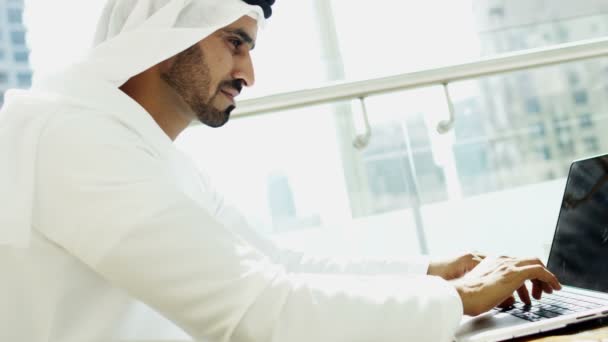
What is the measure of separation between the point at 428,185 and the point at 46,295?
3.79 ft

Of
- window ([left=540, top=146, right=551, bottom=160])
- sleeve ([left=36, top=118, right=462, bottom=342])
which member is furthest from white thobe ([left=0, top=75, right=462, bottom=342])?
window ([left=540, top=146, right=551, bottom=160])

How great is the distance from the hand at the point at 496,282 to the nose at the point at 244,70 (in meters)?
0.71

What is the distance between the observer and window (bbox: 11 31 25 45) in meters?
1.87

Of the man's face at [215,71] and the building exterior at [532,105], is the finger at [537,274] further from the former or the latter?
the building exterior at [532,105]

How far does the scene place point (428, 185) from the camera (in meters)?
1.73

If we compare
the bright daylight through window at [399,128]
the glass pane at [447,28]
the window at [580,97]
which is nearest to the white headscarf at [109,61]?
the bright daylight through window at [399,128]

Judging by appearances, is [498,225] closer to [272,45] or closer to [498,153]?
[498,153]

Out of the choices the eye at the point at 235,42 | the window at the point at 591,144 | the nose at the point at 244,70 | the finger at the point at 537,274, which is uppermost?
the eye at the point at 235,42

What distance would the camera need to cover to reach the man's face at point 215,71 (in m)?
1.28

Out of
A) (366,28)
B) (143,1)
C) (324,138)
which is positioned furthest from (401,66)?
(143,1)

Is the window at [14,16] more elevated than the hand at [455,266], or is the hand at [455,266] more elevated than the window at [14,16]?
the window at [14,16]

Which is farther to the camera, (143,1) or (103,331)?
(143,1)

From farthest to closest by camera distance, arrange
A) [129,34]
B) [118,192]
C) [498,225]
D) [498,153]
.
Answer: [498,153] → [498,225] → [129,34] → [118,192]

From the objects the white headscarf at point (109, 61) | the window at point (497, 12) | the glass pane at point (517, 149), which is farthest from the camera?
the window at point (497, 12)
